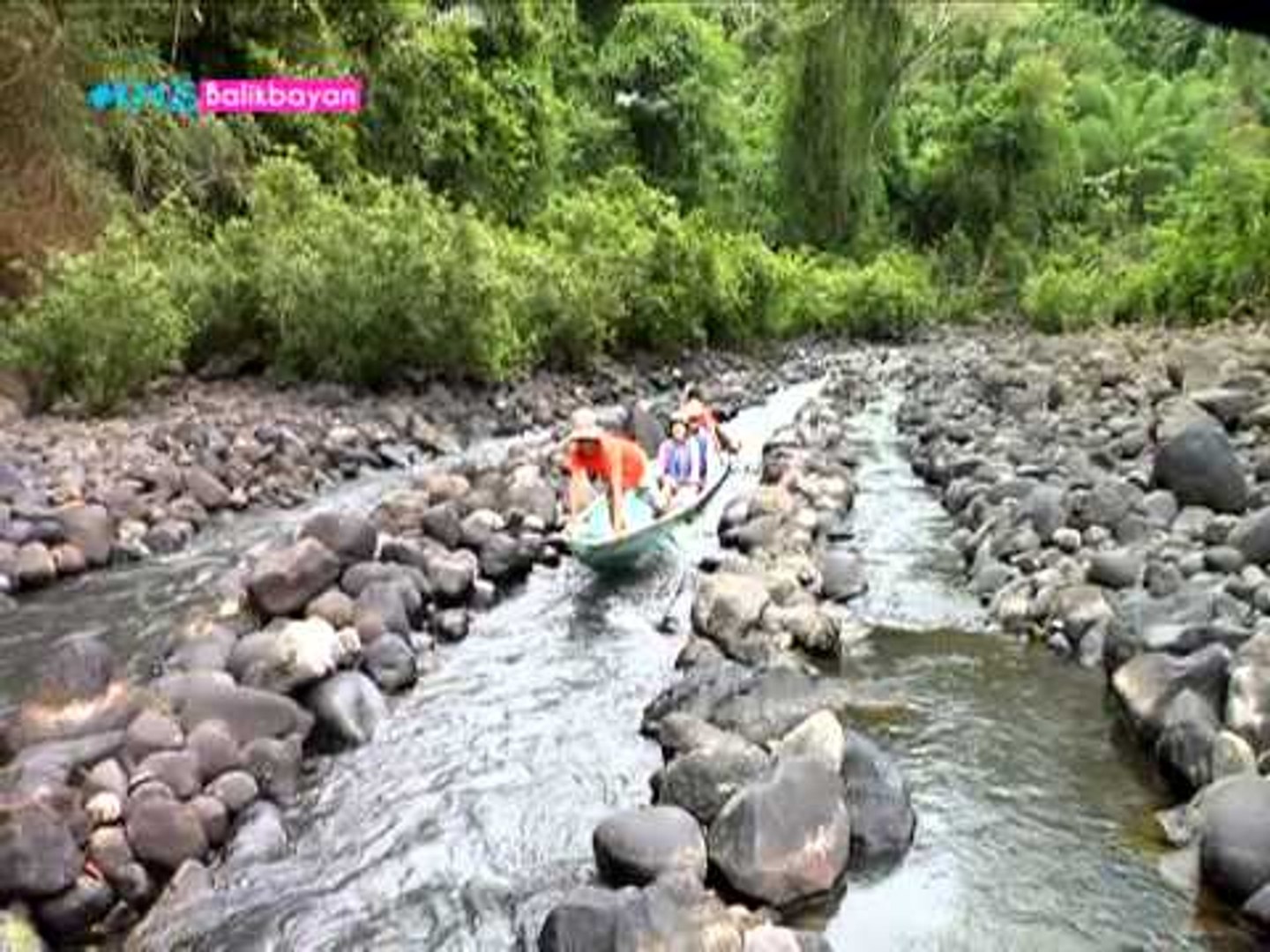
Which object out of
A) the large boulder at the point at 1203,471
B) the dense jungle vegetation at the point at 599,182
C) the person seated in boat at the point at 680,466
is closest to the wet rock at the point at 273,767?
the dense jungle vegetation at the point at 599,182

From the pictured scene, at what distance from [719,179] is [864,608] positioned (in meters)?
27.0

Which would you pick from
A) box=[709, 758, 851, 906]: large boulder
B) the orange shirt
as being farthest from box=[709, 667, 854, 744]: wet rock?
the orange shirt

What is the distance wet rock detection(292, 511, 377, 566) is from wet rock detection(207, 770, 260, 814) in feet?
8.85

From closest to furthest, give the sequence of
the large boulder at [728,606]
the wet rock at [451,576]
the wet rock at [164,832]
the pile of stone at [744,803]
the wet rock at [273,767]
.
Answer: the pile of stone at [744,803], the wet rock at [164,832], the wet rock at [273,767], the large boulder at [728,606], the wet rock at [451,576]

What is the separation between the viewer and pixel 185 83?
17.1 metres

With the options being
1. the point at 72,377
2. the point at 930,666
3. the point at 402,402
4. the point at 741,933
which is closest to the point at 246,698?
the point at 741,933

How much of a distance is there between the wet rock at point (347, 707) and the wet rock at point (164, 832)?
128 centimetres

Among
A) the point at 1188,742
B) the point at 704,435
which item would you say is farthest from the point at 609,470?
the point at 1188,742

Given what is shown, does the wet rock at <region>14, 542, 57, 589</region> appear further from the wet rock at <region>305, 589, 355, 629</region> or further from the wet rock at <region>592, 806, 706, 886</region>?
the wet rock at <region>592, 806, 706, 886</region>

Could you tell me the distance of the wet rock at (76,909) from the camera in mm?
4715

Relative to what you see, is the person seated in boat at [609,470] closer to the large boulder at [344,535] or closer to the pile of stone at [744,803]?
the pile of stone at [744,803]

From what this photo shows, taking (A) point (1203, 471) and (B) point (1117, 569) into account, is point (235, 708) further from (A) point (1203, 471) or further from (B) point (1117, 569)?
(A) point (1203, 471)

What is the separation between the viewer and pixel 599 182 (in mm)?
26234

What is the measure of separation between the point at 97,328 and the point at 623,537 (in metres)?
6.29
